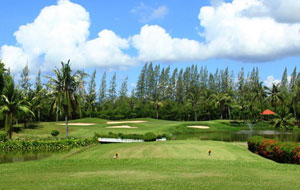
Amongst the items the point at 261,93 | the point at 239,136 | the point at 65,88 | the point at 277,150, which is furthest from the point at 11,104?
the point at 261,93

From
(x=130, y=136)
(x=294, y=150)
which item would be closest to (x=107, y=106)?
(x=130, y=136)

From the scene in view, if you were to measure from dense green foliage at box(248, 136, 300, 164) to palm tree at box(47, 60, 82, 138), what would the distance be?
2150cm

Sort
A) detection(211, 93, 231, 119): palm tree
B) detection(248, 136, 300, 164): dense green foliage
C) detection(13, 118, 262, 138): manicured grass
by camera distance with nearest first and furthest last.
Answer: detection(248, 136, 300, 164): dense green foliage
detection(13, 118, 262, 138): manicured grass
detection(211, 93, 231, 119): palm tree

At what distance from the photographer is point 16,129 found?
4859 cm

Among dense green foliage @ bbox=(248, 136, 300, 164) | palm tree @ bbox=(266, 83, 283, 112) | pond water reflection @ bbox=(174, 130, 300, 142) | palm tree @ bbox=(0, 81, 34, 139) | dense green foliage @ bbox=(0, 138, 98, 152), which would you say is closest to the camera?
dense green foliage @ bbox=(248, 136, 300, 164)

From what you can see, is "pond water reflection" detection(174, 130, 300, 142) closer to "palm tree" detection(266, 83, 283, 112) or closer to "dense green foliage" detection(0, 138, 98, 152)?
"dense green foliage" detection(0, 138, 98, 152)

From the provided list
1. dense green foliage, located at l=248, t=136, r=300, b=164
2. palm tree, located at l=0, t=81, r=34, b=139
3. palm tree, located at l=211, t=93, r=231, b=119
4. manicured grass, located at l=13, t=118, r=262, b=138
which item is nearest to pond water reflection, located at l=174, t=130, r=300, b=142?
manicured grass, located at l=13, t=118, r=262, b=138

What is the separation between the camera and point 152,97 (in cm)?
11088

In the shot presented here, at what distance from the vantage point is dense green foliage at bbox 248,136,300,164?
21.1 m

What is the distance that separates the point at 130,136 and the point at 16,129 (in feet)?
67.5

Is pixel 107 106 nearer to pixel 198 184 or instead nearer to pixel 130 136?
pixel 130 136

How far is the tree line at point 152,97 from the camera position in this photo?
39.2 meters

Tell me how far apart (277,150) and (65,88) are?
987 inches

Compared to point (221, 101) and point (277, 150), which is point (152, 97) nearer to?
point (221, 101)
